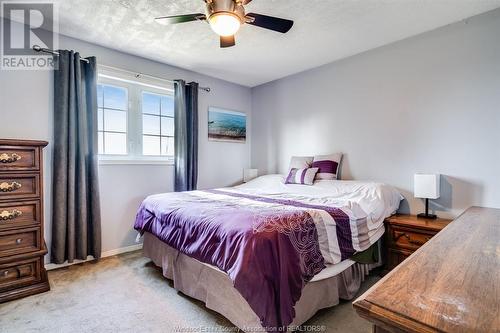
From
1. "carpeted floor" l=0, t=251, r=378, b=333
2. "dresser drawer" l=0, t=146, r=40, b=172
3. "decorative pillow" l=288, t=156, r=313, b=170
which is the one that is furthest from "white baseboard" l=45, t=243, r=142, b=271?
"decorative pillow" l=288, t=156, r=313, b=170

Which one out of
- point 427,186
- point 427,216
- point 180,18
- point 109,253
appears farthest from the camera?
point 109,253

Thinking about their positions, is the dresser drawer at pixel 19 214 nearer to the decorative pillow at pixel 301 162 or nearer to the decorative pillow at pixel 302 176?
the decorative pillow at pixel 302 176

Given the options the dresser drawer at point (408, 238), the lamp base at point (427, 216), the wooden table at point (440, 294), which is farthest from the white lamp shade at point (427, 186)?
the wooden table at point (440, 294)

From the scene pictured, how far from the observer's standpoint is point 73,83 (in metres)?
2.73

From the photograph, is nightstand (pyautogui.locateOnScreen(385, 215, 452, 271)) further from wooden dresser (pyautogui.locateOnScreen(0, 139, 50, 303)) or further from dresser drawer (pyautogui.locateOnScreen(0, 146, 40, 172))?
dresser drawer (pyautogui.locateOnScreen(0, 146, 40, 172))

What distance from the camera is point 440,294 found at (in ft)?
2.44

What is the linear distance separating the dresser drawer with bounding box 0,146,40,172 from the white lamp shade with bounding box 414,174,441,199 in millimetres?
3522

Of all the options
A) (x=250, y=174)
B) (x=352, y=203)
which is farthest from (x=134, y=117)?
(x=352, y=203)

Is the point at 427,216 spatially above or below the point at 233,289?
above

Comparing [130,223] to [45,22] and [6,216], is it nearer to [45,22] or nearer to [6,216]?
[6,216]

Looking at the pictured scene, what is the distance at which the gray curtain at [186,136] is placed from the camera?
3.59 metres

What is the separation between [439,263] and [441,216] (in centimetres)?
204

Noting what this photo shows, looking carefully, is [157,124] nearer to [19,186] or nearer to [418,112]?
[19,186]

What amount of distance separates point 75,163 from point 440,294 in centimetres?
320
